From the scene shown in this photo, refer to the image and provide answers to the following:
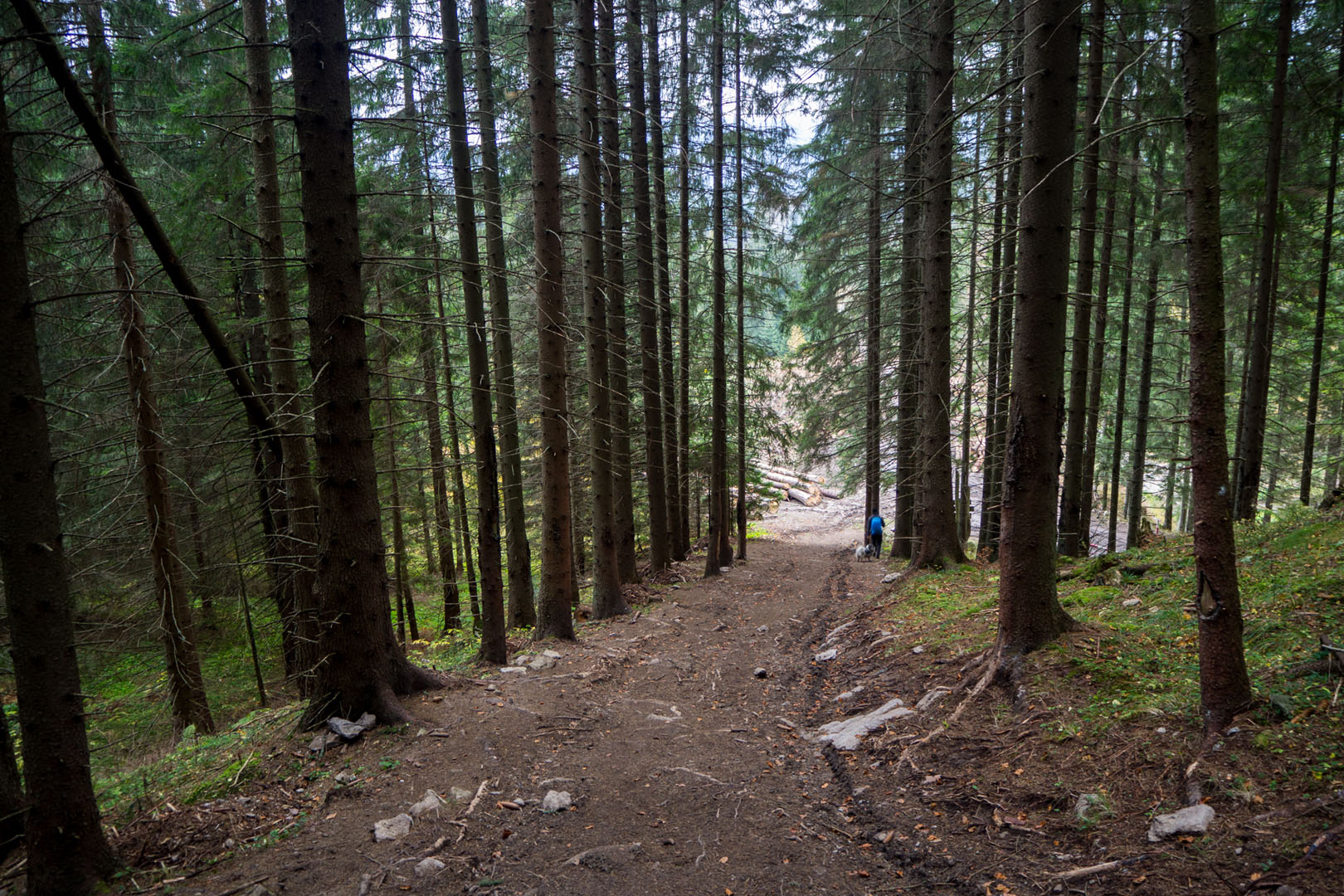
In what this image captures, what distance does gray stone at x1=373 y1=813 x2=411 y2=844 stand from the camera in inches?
155

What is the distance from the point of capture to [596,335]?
1027 centimetres

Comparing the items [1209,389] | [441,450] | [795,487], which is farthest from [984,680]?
[795,487]

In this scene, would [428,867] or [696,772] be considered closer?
[428,867]

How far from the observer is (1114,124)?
12773 mm

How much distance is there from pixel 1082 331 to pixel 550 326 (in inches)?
353

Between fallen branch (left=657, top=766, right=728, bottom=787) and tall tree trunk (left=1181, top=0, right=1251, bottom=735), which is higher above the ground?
tall tree trunk (left=1181, top=0, right=1251, bottom=735)

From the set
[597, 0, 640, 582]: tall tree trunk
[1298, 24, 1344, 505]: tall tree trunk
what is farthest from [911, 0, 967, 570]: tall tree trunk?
[1298, 24, 1344, 505]: tall tree trunk

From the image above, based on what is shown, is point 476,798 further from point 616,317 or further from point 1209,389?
point 616,317

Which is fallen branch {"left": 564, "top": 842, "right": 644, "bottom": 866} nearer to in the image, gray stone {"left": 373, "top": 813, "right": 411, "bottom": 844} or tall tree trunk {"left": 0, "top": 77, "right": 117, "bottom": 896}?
gray stone {"left": 373, "top": 813, "right": 411, "bottom": 844}

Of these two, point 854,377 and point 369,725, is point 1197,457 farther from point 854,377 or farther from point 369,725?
point 854,377

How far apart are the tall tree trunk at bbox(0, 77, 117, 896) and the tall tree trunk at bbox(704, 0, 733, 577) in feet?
40.8

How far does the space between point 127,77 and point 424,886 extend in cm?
951

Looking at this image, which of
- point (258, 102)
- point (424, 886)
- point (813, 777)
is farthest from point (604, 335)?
point (424, 886)

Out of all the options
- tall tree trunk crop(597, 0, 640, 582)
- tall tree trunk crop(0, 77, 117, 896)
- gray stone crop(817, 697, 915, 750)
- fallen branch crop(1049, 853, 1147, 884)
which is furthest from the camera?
tall tree trunk crop(597, 0, 640, 582)
